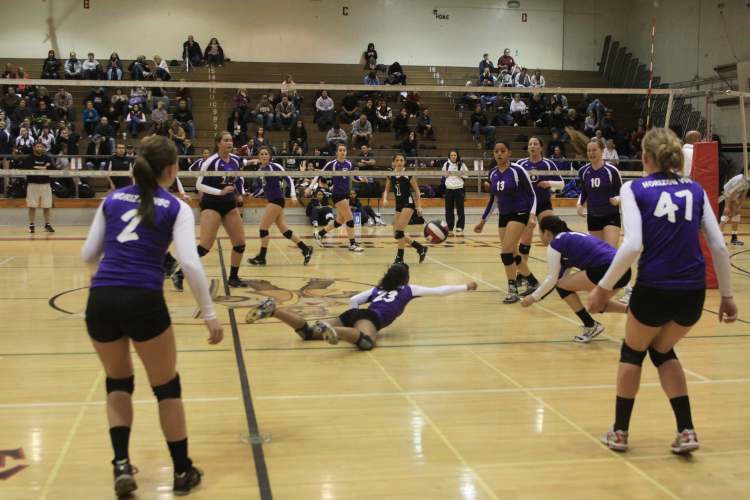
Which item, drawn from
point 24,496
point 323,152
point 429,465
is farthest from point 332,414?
point 323,152

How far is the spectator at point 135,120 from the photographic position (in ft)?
65.8

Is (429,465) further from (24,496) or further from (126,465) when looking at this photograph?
(24,496)

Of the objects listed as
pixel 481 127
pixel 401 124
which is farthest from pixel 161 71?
pixel 481 127

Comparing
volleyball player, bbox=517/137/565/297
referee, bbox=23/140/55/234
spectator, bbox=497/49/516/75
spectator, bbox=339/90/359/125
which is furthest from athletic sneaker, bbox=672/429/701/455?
spectator, bbox=497/49/516/75

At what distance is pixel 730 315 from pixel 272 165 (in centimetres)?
917

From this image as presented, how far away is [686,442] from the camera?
171 inches

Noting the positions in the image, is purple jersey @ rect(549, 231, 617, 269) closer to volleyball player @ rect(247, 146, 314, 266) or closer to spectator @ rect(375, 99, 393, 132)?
volleyball player @ rect(247, 146, 314, 266)

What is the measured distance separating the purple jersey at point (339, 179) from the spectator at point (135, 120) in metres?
8.17

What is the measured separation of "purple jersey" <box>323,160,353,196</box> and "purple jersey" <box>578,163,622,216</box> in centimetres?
553

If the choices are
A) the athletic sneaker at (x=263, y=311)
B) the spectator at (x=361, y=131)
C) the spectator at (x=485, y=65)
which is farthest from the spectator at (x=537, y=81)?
the athletic sneaker at (x=263, y=311)

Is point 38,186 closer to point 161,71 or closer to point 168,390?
point 161,71

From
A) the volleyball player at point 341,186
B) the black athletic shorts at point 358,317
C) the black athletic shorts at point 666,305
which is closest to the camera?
the black athletic shorts at point 666,305

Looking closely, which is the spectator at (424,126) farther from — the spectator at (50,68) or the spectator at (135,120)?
the spectator at (50,68)

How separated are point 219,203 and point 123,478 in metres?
6.35
